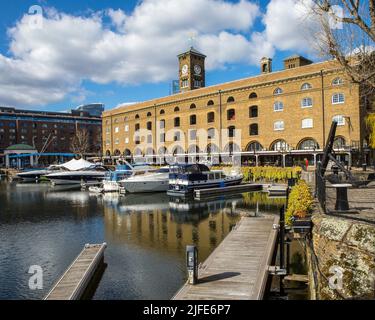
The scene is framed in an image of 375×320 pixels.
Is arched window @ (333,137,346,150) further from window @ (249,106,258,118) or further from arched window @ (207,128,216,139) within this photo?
arched window @ (207,128,216,139)

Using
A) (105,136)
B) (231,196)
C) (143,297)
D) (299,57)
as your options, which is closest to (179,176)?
(231,196)

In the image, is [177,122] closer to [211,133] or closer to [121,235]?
[211,133]

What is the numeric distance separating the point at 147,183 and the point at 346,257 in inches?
1163

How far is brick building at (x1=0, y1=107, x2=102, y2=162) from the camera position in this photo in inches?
4053

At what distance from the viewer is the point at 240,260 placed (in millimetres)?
10617

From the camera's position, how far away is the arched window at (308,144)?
132ft

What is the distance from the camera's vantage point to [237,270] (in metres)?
9.70

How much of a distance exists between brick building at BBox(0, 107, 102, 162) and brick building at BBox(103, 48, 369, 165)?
50.5 metres

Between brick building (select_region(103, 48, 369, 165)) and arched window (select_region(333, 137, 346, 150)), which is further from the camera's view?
brick building (select_region(103, 48, 369, 165))

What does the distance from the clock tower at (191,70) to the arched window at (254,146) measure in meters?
25.5

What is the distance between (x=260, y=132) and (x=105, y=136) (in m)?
40.7

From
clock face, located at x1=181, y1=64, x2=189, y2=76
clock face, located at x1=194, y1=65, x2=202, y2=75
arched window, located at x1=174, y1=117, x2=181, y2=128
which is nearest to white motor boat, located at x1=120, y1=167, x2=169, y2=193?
arched window, located at x1=174, y1=117, x2=181, y2=128

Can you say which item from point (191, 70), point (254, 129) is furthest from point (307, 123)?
point (191, 70)
